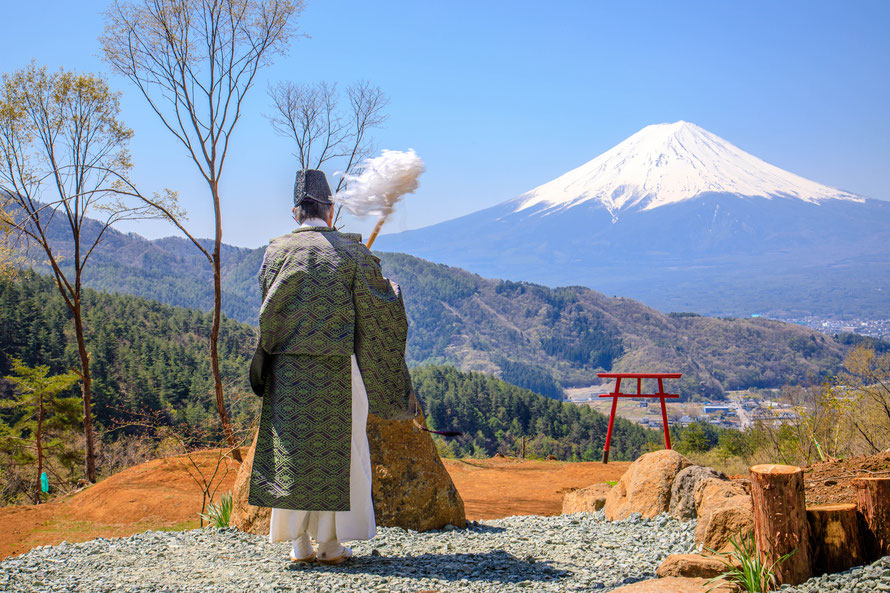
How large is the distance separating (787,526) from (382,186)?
9.96ft

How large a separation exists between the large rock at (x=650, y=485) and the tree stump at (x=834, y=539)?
6.76 feet

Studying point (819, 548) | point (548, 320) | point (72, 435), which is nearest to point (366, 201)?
point (819, 548)

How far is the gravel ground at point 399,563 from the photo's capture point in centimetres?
353

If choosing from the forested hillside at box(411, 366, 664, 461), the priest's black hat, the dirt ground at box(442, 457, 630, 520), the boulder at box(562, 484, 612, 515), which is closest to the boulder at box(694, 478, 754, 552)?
the boulder at box(562, 484, 612, 515)

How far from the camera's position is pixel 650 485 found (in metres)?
5.33

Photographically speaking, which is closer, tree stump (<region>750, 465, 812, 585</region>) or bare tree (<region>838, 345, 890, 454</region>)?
tree stump (<region>750, 465, 812, 585</region>)

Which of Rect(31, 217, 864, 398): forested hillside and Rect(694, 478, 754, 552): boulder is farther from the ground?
Rect(31, 217, 864, 398): forested hillside

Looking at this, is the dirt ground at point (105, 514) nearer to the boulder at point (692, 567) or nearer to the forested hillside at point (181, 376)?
the boulder at point (692, 567)

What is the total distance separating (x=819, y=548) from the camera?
316cm

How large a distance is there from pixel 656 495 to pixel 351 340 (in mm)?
2842

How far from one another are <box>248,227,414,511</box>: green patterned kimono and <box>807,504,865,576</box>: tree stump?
2.32 meters

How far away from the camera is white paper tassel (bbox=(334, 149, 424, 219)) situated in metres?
4.58

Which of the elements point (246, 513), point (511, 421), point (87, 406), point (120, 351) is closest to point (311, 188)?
point (246, 513)

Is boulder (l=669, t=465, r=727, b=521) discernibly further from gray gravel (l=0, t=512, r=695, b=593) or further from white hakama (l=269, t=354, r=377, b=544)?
white hakama (l=269, t=354, r=377, b=544)
